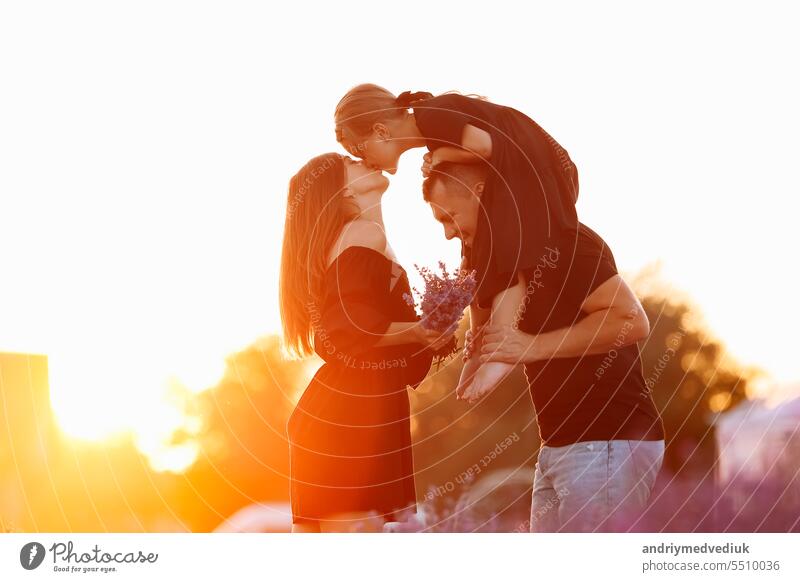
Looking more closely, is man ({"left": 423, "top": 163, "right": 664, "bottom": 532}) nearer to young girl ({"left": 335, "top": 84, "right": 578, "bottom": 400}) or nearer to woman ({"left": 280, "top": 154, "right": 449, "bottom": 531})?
young girl ({"left": 335, "top": 84, "right": 578, "bottom": 400})

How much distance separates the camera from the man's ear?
734 cm

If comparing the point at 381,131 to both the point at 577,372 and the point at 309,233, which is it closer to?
the point at 309,233

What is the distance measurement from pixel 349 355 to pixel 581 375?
1866mm

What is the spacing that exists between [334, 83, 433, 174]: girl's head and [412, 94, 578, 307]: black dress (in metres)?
0.24

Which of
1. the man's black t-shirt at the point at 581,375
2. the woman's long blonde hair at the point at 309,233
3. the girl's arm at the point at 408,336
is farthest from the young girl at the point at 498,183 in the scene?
the woman's long blonde hair at the point at 309,233

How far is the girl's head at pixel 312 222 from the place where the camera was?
724cm

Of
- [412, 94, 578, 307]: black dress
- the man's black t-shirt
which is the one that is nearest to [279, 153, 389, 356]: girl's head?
[412, 94, 578, 307]: black dress

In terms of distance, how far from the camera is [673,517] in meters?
9.77

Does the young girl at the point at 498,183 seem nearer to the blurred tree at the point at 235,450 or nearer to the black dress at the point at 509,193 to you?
the black dress at the point at 509,193

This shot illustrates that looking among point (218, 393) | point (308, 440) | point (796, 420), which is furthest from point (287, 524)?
point (796, 420)
